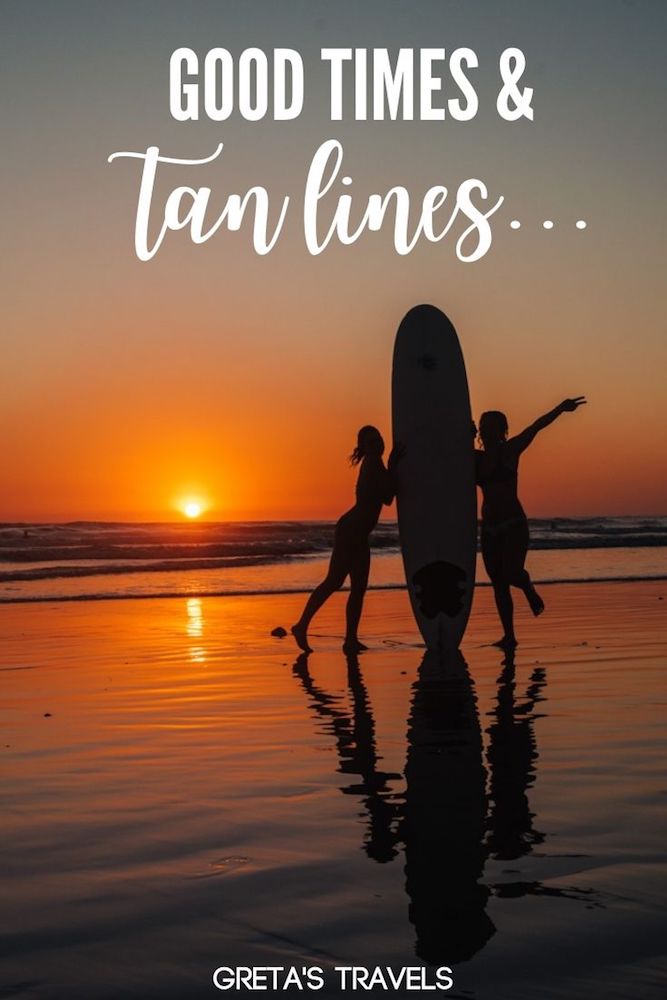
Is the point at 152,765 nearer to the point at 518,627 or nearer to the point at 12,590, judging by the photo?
the point at 518,627

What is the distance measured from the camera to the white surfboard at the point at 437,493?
1012 centimetres

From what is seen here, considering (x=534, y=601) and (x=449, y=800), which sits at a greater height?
(x=534, y=601)

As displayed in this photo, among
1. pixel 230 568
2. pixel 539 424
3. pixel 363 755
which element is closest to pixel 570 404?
pixel 539 424

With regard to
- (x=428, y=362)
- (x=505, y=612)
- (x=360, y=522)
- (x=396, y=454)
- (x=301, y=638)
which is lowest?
(x=301, y=638)

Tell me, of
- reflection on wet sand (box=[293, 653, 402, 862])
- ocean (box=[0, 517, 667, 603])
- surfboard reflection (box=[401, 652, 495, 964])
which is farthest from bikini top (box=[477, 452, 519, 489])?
ocean (box=[0, 517, 667, 603])

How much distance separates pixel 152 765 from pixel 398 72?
854 centimetres

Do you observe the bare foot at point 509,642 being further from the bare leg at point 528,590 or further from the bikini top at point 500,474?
the bikini top at point 500,474

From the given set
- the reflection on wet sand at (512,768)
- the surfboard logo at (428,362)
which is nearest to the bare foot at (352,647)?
the reflection on wet sand at (512,768)

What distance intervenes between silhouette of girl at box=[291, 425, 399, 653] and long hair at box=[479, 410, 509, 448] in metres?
0.88

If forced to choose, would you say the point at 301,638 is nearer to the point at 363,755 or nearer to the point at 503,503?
the point at 503,503

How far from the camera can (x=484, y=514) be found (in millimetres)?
10359

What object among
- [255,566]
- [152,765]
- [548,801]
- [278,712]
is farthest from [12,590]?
[548,801]

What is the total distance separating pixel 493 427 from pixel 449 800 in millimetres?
6181

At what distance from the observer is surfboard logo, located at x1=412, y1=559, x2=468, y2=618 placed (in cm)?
1005
